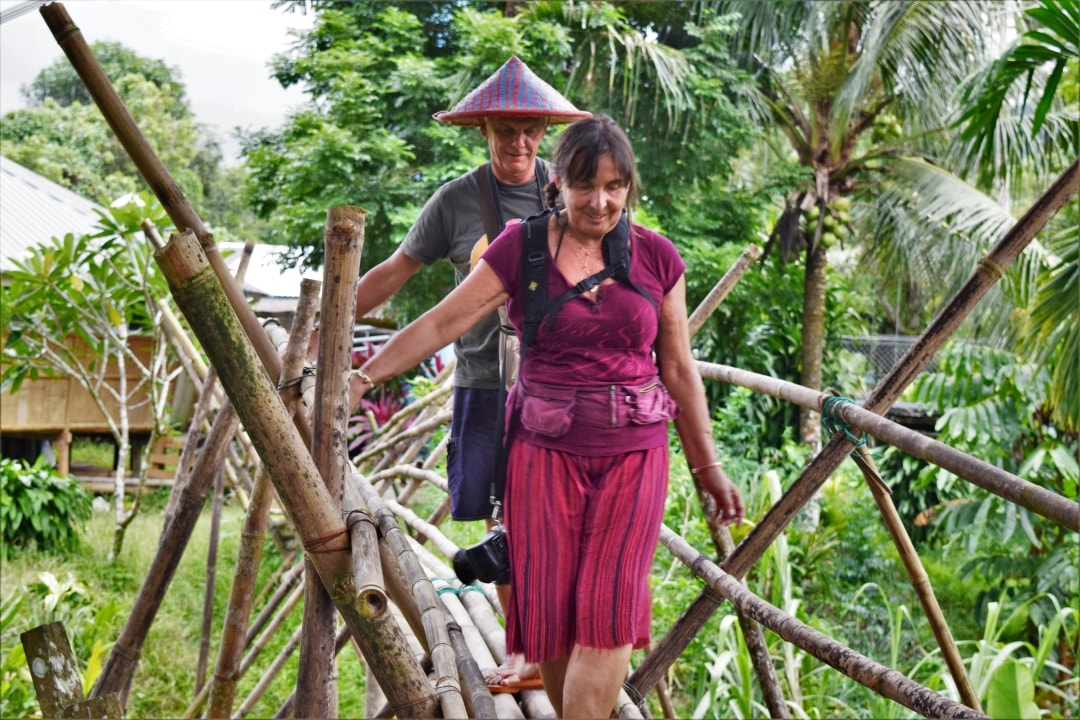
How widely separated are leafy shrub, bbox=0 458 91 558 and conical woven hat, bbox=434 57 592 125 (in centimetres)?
535

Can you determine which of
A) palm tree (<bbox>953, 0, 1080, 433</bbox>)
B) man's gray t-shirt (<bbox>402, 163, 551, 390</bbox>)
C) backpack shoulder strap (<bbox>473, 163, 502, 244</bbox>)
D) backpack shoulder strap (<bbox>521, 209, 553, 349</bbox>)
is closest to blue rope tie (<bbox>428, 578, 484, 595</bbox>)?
man's gray t-shirt (<bbox>402, 163, 551, 390</bbox>)

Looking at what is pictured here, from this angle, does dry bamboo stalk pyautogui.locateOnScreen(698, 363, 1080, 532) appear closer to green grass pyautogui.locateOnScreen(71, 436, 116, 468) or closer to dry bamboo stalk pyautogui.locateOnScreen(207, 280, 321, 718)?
dry bamboo stalk pyautogui.locateOnScreen(207, 280, 321, 718)

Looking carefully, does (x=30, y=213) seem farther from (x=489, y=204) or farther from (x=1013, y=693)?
(x=1013, y=693)

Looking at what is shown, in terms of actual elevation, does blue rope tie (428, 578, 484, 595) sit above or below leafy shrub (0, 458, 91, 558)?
above

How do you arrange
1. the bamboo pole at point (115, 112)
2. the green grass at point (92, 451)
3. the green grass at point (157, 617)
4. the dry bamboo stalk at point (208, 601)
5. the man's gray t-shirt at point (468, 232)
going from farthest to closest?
the green grass at point (92, 451) < the green grass at point (157, 617) < the dry bamboo stalk at point (208, 601) < the man's gray t-shirt at point (468, 232) < the bamboo pole at point (115, 112)

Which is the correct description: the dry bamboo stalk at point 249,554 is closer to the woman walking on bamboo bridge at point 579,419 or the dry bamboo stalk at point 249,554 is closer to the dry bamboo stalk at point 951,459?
the woman walking on bamboo bridge at point 579,419

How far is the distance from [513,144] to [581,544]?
2.39 feet

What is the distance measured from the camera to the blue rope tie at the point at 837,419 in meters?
1.83

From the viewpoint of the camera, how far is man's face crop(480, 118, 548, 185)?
1804 mm

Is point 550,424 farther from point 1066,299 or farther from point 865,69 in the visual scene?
point 865,69

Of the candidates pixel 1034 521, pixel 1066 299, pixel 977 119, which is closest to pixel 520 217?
pixel 977 119

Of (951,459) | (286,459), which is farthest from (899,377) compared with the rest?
(286,459)

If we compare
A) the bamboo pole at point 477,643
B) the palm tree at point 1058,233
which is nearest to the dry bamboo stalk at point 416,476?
the bamboo pole at point 477,643

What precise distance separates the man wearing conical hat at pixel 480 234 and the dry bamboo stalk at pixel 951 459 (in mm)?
579
